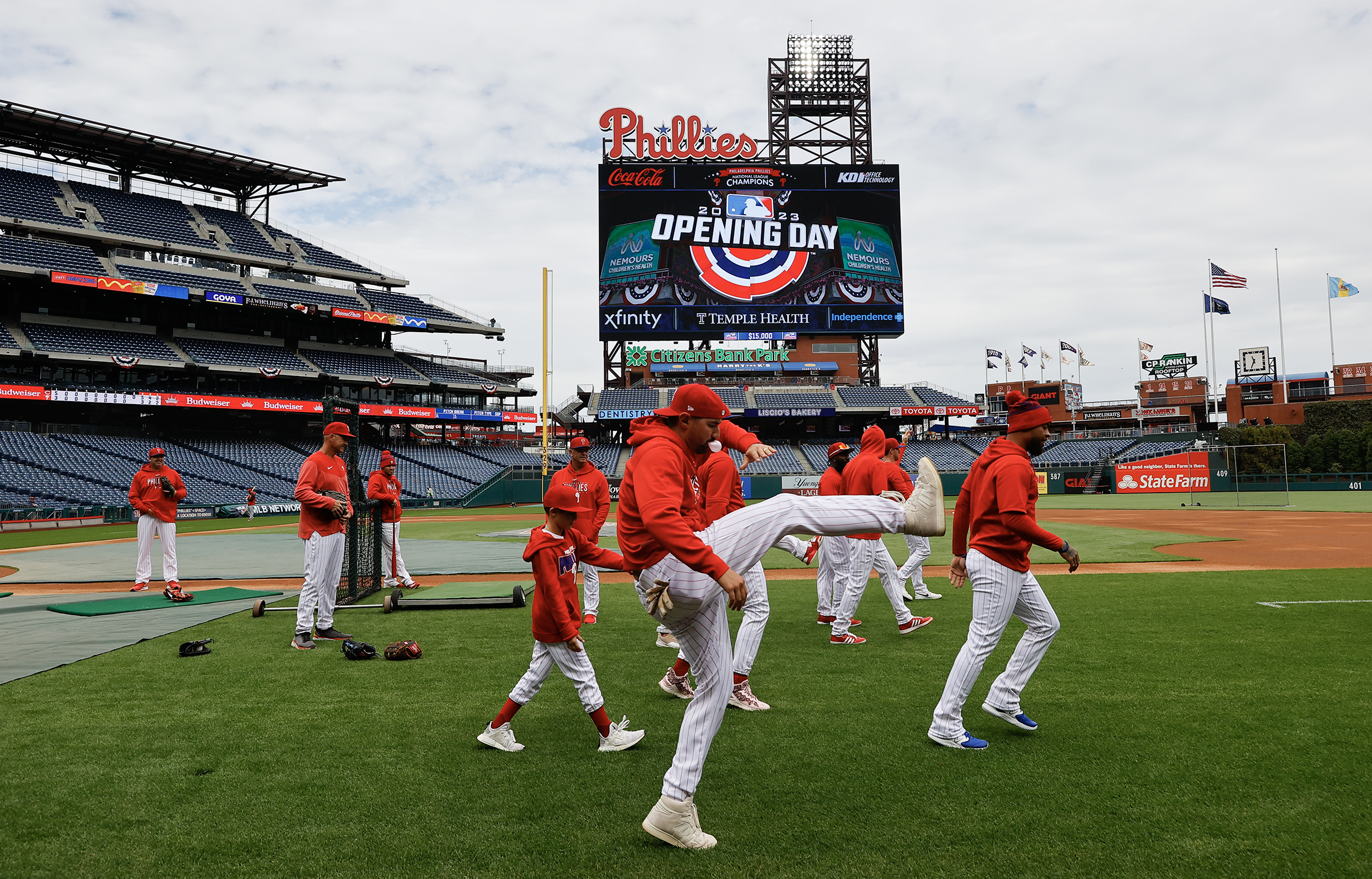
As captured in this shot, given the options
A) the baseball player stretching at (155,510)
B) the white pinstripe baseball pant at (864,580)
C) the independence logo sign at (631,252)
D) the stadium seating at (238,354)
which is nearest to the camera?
the white pinstripe baseball pant at (864,580)

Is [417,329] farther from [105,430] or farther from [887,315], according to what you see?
[887,315]

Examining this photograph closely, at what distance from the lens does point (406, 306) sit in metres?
53.3

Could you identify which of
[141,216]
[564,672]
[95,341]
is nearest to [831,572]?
[564,672]

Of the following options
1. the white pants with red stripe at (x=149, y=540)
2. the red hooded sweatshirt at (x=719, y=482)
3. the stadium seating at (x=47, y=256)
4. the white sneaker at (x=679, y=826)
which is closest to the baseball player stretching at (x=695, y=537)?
the white sneaker at (x=679, y=826)

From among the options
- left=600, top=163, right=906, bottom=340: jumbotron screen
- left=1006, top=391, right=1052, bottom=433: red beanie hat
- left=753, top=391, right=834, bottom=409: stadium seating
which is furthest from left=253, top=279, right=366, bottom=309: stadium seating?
left=1006, top=391, right=1052, bottom=433: red beanie hat

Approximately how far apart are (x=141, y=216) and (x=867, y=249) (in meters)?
45.5

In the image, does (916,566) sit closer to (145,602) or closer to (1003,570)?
(1003,570)

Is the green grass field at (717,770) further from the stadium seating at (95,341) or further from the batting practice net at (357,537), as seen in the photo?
the stadium seating at (95,341)

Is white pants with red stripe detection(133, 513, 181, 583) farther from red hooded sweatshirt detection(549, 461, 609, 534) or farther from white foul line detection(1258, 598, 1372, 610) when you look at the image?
white foul line detection(1258, 598, 1372, 610)

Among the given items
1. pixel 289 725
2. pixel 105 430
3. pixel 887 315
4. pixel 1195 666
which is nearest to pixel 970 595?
pixel 1195 666

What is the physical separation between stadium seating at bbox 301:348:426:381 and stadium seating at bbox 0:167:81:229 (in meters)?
14.1

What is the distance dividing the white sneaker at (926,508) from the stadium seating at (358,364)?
49.3 meters

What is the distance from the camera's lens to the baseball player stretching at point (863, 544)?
7.66 metres

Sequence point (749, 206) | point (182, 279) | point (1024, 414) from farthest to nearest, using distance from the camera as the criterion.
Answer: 1. point (749, 206)
2. point (182, 279)
3. point (1024, 414)
